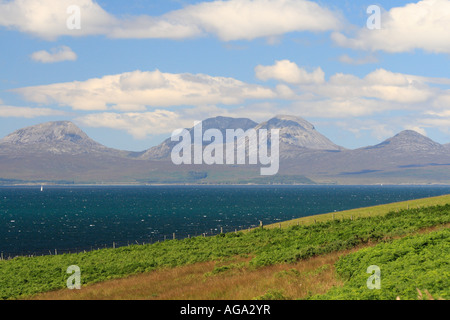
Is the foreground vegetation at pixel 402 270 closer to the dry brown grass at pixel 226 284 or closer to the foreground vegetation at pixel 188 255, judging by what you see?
the foreground vegetation at pixel 188 255

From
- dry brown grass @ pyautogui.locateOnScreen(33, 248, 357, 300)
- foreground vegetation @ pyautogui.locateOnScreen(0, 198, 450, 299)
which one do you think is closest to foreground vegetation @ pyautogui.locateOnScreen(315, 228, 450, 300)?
foreground vegetation @ pyautogui.locateOnScreen(0, 198, 450, 299)

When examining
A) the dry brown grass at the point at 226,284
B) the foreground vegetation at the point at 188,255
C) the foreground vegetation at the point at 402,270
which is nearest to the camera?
the foreground vegetation at the point at 402,270

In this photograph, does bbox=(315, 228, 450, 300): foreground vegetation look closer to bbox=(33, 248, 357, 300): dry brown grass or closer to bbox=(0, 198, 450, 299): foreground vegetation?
bbox=(0, 198, 450, 299): foreground vegetation

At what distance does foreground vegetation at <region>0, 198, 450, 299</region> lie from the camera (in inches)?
1511

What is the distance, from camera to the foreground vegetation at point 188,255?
38.4 m

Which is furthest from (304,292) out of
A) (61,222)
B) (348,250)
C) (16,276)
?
(61,222)

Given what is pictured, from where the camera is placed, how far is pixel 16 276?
4522 cm

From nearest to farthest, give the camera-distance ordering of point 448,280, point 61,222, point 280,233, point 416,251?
point 448,280
point 416,251
point 280,233
point 61,222

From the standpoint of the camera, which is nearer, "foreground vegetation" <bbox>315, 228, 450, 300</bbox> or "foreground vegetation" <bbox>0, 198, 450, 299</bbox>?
"foreground vegetation" <bbox>315, 228, 450, 300</bbox>

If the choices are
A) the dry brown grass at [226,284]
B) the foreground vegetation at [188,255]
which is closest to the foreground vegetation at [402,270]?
the foreground vegetation at [188,255]

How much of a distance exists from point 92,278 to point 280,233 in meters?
29.0
